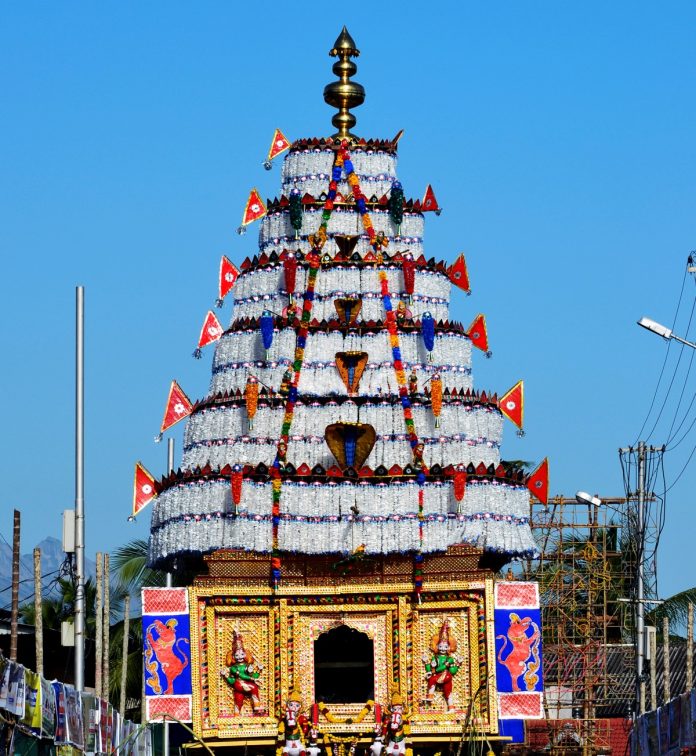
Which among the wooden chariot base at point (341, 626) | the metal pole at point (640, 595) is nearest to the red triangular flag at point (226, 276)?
the wooden chariot base at point (341, 626)

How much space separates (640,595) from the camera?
5488cm

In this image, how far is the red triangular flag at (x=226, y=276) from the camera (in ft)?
165

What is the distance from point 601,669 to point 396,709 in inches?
1112

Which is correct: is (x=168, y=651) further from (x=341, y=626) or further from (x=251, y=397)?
(x=251, y=397)

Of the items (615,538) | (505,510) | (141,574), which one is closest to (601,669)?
(615,538)

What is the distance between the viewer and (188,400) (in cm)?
4869

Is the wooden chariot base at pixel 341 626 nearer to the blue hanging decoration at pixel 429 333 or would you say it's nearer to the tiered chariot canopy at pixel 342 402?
the tiered chariot canopy at pixel 342 402

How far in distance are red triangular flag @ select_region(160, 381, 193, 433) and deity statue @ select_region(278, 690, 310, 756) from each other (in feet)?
26.8

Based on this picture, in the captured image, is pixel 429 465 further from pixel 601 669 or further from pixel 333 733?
pixel 601 669

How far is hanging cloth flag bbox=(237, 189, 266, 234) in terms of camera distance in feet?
165

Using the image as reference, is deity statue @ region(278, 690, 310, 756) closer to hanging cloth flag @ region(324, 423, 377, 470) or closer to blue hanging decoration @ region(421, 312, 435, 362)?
hanging cloth flag @ region(324, 423, 377, 470)

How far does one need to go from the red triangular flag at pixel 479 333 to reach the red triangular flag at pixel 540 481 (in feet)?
12.7

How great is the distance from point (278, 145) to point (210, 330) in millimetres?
5327

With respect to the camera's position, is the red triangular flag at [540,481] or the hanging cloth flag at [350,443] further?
the red triangular flag at [540,481]
